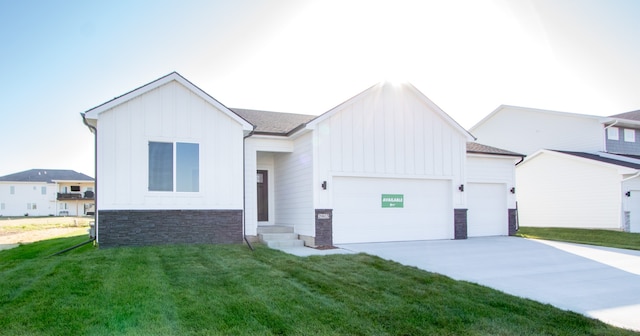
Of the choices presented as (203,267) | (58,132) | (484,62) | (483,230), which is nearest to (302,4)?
(484,62)

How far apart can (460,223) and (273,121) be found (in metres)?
7.81

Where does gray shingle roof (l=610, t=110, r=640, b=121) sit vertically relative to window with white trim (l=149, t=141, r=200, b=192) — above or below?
above

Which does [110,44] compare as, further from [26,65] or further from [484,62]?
[484,62]

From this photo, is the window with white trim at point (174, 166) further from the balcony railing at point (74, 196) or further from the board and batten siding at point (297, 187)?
the balcony railing at point (74, 196)

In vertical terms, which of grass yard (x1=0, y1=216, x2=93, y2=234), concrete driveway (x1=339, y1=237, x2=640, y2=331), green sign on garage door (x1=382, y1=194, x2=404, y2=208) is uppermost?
green sign on garage door (x1=382, y1=194, x2=404, y2=208)

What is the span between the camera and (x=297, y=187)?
1359 centimetres

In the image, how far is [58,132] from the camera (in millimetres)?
21016

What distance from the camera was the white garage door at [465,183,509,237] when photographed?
15938mm

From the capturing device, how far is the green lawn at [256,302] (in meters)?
4.73

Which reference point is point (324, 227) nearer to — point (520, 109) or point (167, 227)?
point (167, 227)

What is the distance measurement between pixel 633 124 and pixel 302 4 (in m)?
21.1

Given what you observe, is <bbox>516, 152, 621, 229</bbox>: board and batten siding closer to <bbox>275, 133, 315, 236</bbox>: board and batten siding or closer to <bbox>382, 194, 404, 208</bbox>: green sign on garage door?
<bbox>382, 194, 404, 208</bbox>: green sign on garage door

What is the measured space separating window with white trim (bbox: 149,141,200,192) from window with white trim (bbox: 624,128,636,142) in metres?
23.8

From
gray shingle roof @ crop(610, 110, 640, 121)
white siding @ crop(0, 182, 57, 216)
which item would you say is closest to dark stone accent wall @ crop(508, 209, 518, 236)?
gray shingle roof @ crop(610, 110, 640, 121)
